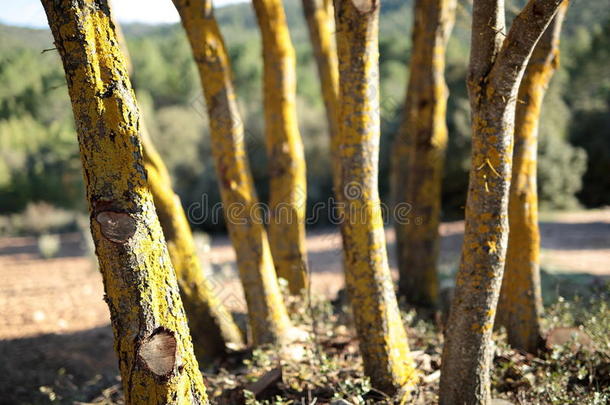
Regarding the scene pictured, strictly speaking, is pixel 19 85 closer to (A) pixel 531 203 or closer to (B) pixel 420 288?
(B) pixel 420 288

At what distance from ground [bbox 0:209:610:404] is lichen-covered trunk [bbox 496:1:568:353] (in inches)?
13.1

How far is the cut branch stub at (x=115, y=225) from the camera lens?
2.02 meters

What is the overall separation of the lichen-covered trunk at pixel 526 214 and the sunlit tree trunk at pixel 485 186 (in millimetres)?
1008

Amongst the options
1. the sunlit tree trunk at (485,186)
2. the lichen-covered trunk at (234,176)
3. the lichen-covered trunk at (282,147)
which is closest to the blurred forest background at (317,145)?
the lichen-covered trunk at (282,147)

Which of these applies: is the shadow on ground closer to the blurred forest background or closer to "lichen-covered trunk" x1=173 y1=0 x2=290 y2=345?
"lichen-covered trunk" x1=173 y1=0 x2=290 y2=345

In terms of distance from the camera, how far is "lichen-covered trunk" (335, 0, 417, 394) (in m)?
2.64

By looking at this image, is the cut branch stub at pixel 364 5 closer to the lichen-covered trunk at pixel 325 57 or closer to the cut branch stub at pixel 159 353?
the cut branch stub at pixel 159 353

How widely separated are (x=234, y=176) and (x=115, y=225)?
177cm

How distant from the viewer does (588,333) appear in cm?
345

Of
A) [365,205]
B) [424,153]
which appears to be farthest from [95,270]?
[365,205]

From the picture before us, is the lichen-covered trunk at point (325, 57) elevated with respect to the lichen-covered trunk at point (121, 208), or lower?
elevated

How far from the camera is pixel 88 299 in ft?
25.6

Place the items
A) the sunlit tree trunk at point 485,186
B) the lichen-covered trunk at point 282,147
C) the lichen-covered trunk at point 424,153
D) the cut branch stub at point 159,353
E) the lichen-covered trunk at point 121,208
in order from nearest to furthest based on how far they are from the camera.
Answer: the lichen-covered trunk at point 121,208
the cut branch stub at point 159,353
the sunlit tree trunk at point 485,186
the lichen-covered trunk at point 282,147
the lichen-covered trunk at point 424,153

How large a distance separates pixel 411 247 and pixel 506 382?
7.97 ft
